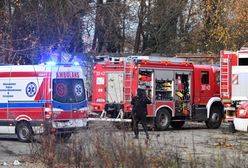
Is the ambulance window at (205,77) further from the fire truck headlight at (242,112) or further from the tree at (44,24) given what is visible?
the tree at (44,24)

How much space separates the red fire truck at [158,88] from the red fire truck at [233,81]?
162 centimetres

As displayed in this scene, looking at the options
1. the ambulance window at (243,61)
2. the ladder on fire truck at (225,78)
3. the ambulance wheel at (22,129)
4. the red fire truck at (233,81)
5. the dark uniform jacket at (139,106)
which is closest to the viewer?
the ambulance wheel at (22,129)

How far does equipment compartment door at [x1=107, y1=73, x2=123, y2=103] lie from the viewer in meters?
21.9

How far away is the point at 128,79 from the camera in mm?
21688

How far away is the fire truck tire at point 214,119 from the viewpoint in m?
24.2

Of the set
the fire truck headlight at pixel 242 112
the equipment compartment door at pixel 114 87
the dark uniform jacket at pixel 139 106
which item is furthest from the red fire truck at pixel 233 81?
the dark uniform jacket at pixel 139 106

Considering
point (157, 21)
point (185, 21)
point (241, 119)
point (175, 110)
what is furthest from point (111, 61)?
point (185, 21)

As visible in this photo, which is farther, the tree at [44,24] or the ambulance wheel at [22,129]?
the tree at [44,24]

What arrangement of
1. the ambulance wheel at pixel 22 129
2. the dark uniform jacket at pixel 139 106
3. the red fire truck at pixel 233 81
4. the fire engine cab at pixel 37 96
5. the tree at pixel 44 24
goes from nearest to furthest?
the fire engine cab at pixel 37 96, the ambulance wheel at pixel 22 129, the dark uniform jacket at pixel 139 106, the tree at pixel 44 24, the red fire truck at pixel 233 81

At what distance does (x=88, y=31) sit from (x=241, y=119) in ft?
30.7

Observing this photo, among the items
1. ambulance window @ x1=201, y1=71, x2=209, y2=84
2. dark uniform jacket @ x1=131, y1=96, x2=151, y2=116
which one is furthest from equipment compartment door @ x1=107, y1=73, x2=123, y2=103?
ambulance window @ x1=201, y1=71, x2=209, y2=84

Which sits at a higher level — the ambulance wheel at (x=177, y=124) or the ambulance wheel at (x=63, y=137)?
the ambulance wheel at (x=63, y=137)

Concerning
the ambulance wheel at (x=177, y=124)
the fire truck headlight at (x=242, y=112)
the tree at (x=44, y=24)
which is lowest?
the ambulance wheel at (x=177, y=124)

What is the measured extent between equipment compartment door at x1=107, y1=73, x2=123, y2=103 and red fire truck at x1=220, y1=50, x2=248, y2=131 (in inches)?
164
